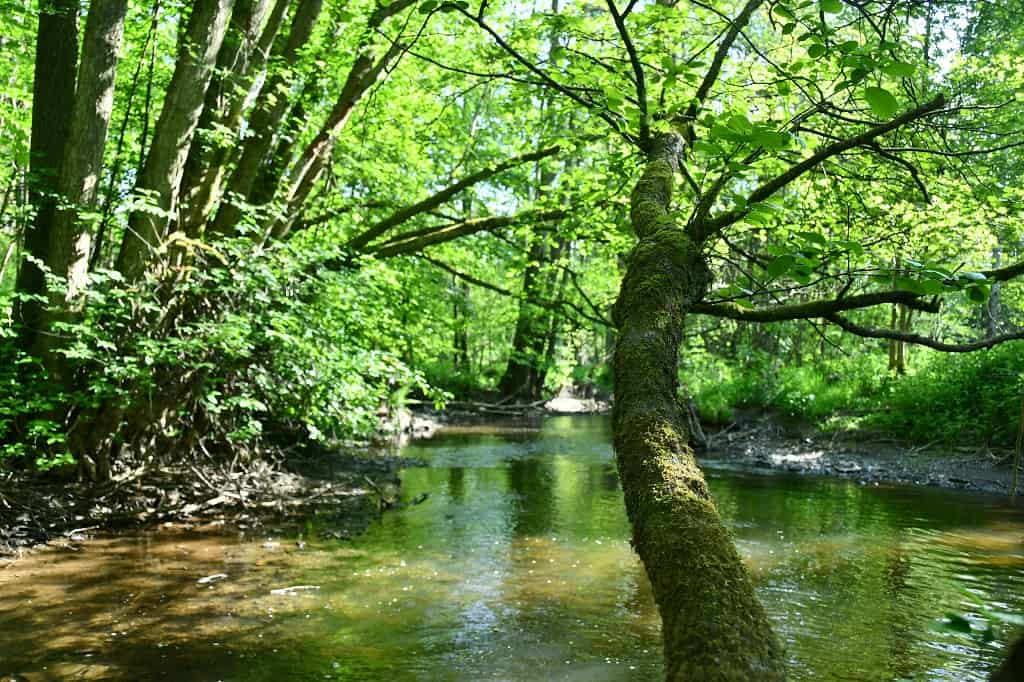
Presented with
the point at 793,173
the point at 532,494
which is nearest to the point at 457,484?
the point at 532,494

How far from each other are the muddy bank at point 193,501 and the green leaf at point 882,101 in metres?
7.68

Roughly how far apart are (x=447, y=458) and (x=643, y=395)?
13.0 meters

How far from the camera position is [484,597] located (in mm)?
6871

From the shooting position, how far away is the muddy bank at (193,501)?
777 centimetres

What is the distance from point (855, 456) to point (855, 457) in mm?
77

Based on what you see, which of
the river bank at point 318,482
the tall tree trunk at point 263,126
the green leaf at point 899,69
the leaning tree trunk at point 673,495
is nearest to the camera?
the leaning tree trunk at point 673,495

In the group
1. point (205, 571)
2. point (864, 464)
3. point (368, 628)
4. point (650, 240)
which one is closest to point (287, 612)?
point (368, 628)

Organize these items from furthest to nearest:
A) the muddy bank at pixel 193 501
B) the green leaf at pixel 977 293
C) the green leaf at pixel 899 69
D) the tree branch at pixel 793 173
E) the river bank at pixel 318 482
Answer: the river bank at pixel 318 482
the muddy bank at pixel 193 501
the tree branch at pixel 793 173
the green leaf at pixel 899 69
the green leaf at pixel 977 293

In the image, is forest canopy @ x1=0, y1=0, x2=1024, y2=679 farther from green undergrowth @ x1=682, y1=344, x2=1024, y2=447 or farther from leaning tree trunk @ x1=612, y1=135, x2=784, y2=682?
green undergrowth @ x1=682, y1=344, x2=1024, y2=447

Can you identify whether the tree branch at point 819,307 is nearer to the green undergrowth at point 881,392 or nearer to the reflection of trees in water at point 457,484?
the reflection of trees in water at point 457,484

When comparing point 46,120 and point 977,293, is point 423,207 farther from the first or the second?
point 977,293

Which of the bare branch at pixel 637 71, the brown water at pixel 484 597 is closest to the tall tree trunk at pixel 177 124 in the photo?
the brown water at pixel 484 597

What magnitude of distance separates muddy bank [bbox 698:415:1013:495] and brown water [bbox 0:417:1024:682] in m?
2.53

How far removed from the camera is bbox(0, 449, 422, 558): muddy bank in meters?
7.77
